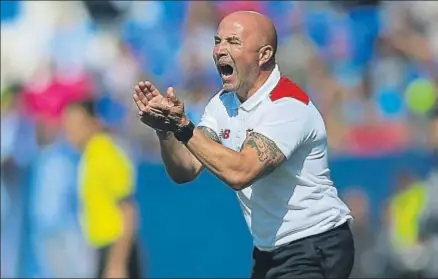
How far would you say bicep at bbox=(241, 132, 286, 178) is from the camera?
3.90m

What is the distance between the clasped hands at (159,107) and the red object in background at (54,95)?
9.33 feet

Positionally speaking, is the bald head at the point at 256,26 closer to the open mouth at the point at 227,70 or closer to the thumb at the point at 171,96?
the open mouth at the point at 227,70

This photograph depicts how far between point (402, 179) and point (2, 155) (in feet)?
8.10

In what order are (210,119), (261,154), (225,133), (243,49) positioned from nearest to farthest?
1. (261,154)
2. (243,49)
3. (225,133)
4. (210,119)

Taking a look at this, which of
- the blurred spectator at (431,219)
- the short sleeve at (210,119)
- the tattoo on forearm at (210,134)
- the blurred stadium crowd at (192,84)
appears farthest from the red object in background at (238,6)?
the tattoo on forearm at (210,134)

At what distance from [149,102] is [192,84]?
2.87 meters

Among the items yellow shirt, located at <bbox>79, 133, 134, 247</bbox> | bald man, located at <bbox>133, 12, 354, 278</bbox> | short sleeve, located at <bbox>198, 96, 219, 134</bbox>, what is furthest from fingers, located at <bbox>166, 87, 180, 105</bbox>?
yellow shirt, located at <bbox>79, 133, 134, 247</bbox>

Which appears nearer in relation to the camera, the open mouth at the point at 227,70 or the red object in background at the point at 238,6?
the open mouth at the point at 227,70

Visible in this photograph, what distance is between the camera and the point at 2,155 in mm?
6652

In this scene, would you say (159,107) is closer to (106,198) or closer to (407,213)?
(106,198)

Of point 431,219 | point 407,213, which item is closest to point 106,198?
point 407,213

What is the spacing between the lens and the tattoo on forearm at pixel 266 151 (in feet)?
12.9

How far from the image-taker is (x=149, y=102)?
3803mm

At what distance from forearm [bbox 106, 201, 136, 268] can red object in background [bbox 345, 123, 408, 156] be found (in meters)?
1.41
